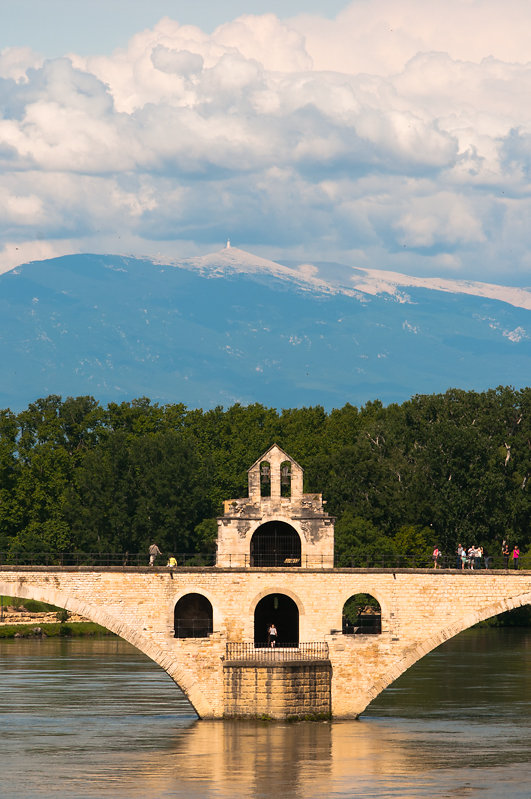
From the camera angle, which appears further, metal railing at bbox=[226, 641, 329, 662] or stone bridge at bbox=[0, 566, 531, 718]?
metal railing at bbox=[226, 641, 329, 662]

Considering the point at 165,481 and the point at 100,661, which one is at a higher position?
the point at 165,481

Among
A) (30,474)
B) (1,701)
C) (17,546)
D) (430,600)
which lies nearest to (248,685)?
(430,600)

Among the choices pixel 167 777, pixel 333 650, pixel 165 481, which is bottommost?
pixel 167 777

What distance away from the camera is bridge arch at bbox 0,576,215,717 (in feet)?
174

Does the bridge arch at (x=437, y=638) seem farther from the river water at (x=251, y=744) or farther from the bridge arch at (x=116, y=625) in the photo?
the bridge arch at (x=116, y=625)

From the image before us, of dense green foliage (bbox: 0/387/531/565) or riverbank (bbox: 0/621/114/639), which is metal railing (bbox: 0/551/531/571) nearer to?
dense green foliage (bbox: 0/387/531/565)

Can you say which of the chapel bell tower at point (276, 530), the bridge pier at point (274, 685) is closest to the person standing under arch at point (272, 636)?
the bridge pier at point (274, 685)

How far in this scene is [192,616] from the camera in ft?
185

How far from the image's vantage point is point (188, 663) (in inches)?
2128

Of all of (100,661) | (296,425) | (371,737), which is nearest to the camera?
(371,737)

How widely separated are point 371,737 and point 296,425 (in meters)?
68.5

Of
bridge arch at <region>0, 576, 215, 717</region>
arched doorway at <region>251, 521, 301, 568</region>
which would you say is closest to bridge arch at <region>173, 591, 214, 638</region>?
bridge arch at <region>0, 576, 215, 717</region>

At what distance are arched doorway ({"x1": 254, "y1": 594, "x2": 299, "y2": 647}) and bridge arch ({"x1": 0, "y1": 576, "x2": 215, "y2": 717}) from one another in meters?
4.07

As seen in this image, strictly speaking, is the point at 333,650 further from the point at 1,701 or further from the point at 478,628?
the point at 478,628
